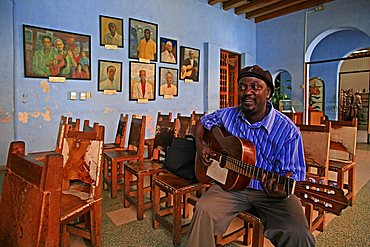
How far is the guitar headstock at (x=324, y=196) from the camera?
1.08 metres

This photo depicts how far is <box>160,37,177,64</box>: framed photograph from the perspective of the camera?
5512mm

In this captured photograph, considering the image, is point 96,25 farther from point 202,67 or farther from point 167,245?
point 167,245

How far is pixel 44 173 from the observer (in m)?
0.73

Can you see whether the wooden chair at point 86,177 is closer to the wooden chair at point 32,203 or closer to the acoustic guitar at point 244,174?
the wooden chair at point 32,203

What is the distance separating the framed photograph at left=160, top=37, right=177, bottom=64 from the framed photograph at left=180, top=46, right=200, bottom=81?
21 cm

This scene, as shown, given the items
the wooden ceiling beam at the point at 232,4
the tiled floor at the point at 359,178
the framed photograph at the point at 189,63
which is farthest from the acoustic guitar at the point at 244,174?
the wooden ceiling beam at the point at 232,4

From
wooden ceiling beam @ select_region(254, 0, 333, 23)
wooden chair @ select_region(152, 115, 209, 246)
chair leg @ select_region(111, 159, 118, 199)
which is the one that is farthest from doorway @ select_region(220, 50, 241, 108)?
wooden chair @ select_region(152, 115, 209, 246)

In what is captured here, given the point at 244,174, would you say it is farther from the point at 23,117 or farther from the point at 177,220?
the point at 23,117

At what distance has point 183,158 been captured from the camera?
207 centimetres

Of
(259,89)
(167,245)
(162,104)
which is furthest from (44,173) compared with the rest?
(162,104)

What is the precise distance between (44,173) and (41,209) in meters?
0.10

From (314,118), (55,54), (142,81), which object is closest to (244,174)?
(55,54)

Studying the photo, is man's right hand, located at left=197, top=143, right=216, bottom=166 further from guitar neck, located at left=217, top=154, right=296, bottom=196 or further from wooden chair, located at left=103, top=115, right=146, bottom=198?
wooden chair, located at left=103, top=115, right=146, bottom=198

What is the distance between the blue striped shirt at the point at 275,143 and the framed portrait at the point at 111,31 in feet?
12.6
